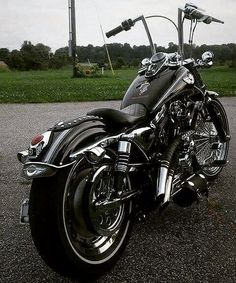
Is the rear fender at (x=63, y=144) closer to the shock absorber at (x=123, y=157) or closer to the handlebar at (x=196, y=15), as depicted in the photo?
the shock absorber at (x=123, y=157)

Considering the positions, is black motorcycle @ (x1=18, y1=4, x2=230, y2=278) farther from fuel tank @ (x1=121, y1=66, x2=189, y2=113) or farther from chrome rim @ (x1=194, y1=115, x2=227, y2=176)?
chrome rim @ (x1=194, y1=115, x2=227, y2=176)

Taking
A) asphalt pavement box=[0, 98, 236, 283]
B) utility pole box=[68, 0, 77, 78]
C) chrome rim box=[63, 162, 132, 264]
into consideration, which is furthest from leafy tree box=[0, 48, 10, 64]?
chrome rim box=[63, 162, 132, 264]

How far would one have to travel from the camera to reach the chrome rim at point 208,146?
385cm

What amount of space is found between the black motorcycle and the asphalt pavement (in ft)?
0.56

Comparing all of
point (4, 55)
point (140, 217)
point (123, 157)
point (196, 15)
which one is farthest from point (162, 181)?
point (4, 55)

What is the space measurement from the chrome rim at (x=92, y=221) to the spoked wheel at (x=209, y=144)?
1462 millimetres

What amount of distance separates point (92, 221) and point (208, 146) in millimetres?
2048

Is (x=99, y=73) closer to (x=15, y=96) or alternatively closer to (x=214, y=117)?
(x=15, y=96)

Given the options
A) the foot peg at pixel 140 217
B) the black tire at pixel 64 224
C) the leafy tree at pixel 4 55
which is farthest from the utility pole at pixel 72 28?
the leafy tree at pixel 4 55

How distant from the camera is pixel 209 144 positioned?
4.01 metres

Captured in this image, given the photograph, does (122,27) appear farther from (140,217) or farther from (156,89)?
(140,217)

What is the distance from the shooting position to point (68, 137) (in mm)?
2197

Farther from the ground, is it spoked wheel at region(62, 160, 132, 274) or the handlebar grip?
the handlebar grip

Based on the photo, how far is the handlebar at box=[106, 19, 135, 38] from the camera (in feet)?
11.2
